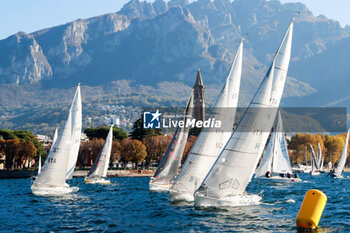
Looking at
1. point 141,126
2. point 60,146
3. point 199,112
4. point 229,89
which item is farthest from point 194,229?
point 199,112

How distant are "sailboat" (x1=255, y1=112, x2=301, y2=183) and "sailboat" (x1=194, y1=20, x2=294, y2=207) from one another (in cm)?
3956

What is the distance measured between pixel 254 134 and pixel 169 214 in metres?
7.64

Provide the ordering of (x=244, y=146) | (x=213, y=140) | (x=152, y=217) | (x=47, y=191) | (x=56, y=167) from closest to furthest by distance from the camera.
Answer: (x=152, y=217) → (x=244, y=146) → (x=213, y=140) → (x=56, y=167) → (x=47, y=191)

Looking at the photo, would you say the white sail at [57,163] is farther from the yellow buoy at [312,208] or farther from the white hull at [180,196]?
the yellow buoy at [312,208]

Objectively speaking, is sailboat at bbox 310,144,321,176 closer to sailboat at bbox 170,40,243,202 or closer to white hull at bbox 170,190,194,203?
sailboat at bbox 170,40,243,202

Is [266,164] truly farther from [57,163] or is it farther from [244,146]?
[244,146]

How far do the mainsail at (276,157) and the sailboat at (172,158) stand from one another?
26.0 m

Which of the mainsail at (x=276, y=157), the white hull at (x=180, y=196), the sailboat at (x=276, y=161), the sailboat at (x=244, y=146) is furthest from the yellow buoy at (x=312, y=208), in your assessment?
the mainsail at (x=276, y=157)

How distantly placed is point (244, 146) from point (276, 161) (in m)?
44.0

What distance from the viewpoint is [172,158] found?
49.4m

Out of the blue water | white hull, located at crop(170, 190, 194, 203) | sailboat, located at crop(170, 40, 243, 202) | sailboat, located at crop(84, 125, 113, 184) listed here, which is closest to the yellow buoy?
the blue water

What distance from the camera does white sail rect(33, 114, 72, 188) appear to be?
45.4 metres

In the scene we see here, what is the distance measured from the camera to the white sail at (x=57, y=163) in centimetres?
4541

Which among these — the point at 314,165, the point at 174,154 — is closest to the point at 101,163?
the point at 174,154
